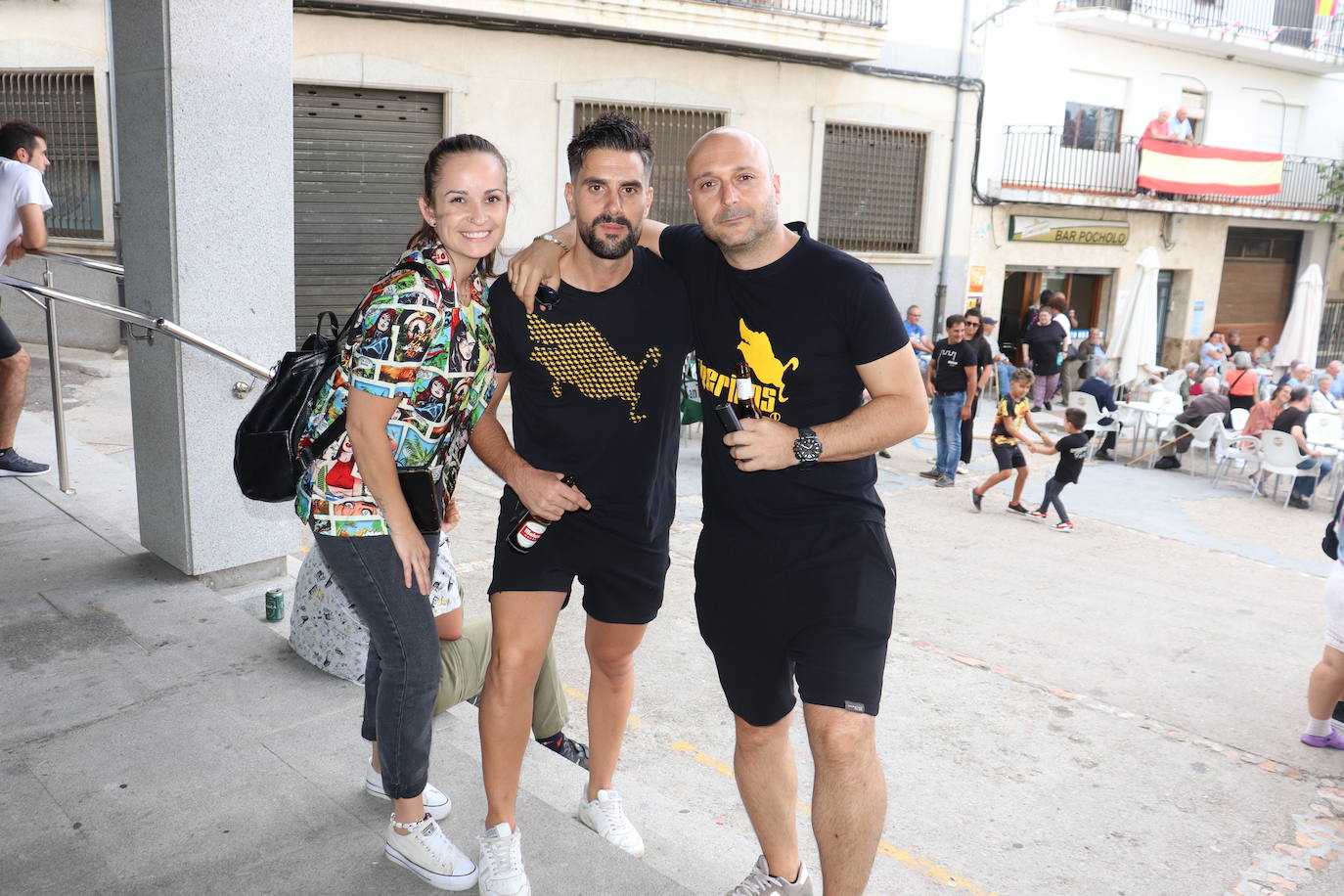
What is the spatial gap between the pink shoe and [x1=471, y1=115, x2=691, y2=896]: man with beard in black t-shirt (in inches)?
167

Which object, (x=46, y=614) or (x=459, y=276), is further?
(x=46, y=614)

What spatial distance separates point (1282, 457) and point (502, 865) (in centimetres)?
1137

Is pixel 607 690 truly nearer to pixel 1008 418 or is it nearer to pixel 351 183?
pixel 1008 418

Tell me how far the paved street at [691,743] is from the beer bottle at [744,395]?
1.22 m

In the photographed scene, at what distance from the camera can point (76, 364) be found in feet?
41.6

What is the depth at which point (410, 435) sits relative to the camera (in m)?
2.55

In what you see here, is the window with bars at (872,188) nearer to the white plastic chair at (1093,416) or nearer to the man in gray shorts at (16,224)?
the white plastic chair at (1093,416)

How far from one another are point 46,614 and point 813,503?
3245 millimetres

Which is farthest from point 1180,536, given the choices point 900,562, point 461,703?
point 461,703

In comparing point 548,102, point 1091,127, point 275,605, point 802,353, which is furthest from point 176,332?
point 1091,127

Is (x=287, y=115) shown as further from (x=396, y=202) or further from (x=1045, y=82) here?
(x=1045, y=82)

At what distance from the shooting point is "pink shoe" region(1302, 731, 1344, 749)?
213 inches

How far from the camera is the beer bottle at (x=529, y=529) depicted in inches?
109

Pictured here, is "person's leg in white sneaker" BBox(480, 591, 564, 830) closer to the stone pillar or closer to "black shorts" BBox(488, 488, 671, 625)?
"black shorts" BBox(488, 488, 671, 625)
